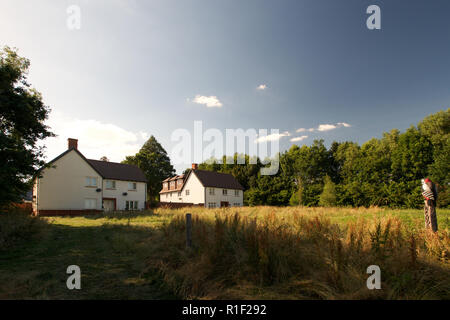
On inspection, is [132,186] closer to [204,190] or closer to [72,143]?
[72,143]

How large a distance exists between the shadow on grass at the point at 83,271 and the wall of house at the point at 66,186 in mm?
21388

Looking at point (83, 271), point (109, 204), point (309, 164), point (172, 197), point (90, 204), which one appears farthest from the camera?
point (309, 164)

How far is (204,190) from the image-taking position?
4019 centimetres

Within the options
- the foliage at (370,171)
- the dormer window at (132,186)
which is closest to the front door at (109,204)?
the dormer window at (132,186)

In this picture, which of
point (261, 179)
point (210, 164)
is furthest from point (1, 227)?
point (210, 164)

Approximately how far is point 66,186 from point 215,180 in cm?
2339

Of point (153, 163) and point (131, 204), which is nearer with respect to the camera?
point (131, 204)

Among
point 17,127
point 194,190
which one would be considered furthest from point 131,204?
point 17,127

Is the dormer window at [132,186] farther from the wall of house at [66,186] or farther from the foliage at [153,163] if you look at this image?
the foliage at [153,163]

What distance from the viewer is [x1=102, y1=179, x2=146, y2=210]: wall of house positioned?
109ft

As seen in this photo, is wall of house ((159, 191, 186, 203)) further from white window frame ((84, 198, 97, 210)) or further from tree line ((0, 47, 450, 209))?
white window frame ((84, 198, 97, 210))

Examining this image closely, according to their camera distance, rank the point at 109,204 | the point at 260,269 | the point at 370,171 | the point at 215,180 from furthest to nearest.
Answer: the point at 215,180 → the point at 370,171 → the point at 109,204 → the point at 260,269

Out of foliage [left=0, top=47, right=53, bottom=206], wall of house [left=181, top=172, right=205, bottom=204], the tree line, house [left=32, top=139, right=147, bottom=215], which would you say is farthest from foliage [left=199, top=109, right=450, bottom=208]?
foliage [left=0, top=47, right=53, bottom=206]
